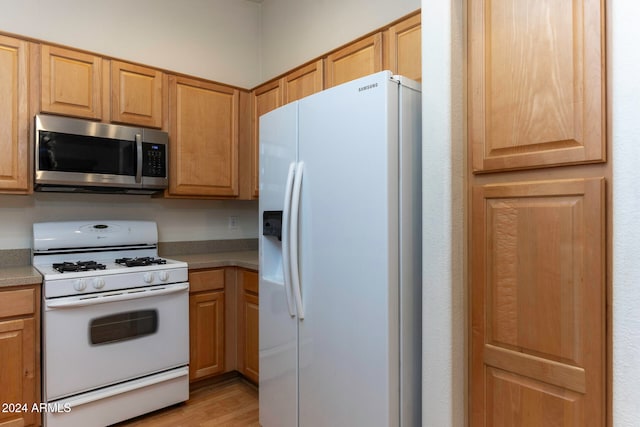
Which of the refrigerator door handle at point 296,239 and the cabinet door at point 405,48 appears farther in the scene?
the cabinet door at point 405,48

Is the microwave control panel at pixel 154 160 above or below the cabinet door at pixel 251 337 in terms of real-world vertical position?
above

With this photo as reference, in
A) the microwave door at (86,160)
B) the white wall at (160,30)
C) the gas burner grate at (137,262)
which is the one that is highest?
the white wall at (160,30)

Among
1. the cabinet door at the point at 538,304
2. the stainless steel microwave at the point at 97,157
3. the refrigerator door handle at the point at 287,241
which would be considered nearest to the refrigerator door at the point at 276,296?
Answer: the refrigerator door handle at the point at 287,241

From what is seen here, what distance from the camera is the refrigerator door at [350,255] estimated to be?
1360 mm

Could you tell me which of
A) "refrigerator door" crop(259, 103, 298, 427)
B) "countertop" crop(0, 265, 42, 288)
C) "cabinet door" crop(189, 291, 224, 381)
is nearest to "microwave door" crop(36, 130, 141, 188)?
"countertop" crop(0, 265, 42, 288)

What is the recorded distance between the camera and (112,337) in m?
2.11

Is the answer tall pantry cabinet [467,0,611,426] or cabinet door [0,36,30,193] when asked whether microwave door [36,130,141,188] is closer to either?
cabinet door [0,36,30,193]

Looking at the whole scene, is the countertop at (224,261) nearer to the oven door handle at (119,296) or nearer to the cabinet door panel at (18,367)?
the oven door handle at (119,296)

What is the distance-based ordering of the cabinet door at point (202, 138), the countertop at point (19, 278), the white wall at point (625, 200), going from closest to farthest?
the white wall at point (625, 200) < the countertop at point (19, 278) < the cabinet door at point (202, 138)

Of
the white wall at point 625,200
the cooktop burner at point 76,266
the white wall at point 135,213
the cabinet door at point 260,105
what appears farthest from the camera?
the cabinet door at point 260,105

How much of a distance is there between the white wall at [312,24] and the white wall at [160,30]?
0.18 m

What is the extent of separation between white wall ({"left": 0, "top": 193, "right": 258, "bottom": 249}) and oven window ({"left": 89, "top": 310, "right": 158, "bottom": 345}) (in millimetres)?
815

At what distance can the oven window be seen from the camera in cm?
206

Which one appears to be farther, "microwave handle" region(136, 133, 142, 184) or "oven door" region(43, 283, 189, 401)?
"microwave handle" region(136, 133, 142, 184)
